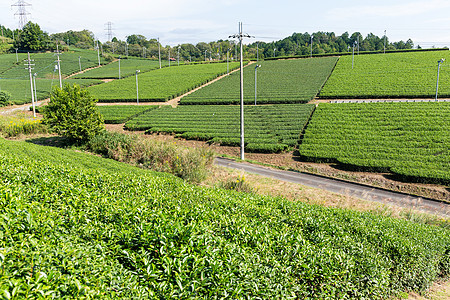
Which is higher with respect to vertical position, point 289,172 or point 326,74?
point 326,74

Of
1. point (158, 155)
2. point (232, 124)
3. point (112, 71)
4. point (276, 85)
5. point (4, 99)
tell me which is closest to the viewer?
point (158, 155)

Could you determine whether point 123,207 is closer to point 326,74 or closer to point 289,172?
point 289,172

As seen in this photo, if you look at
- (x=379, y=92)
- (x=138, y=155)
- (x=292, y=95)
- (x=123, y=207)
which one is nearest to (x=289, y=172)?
(x=138, y=155)

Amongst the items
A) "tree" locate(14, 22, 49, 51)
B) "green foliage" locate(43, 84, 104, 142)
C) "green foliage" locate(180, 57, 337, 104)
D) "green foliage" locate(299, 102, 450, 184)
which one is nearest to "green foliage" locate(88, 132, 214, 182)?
"green foliage" locate(43, 84, 104, 142)

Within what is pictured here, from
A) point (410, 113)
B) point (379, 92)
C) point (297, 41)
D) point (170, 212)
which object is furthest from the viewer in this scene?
point (297, 41)

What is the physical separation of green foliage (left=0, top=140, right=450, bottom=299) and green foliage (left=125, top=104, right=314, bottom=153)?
19.9m

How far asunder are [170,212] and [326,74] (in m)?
63.3

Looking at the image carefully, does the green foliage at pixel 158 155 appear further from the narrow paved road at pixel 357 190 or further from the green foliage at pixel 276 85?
the green foliage at pixel 276 85

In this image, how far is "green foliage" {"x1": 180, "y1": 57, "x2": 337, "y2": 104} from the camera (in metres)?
47.7

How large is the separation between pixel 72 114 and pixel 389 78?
50612 mm

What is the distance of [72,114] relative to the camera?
25859mm

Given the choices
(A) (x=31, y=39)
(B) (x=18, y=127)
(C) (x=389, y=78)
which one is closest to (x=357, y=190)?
(B) (x=18, y=127)

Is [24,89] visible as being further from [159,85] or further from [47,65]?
[47,65]

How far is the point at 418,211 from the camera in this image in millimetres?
16250
